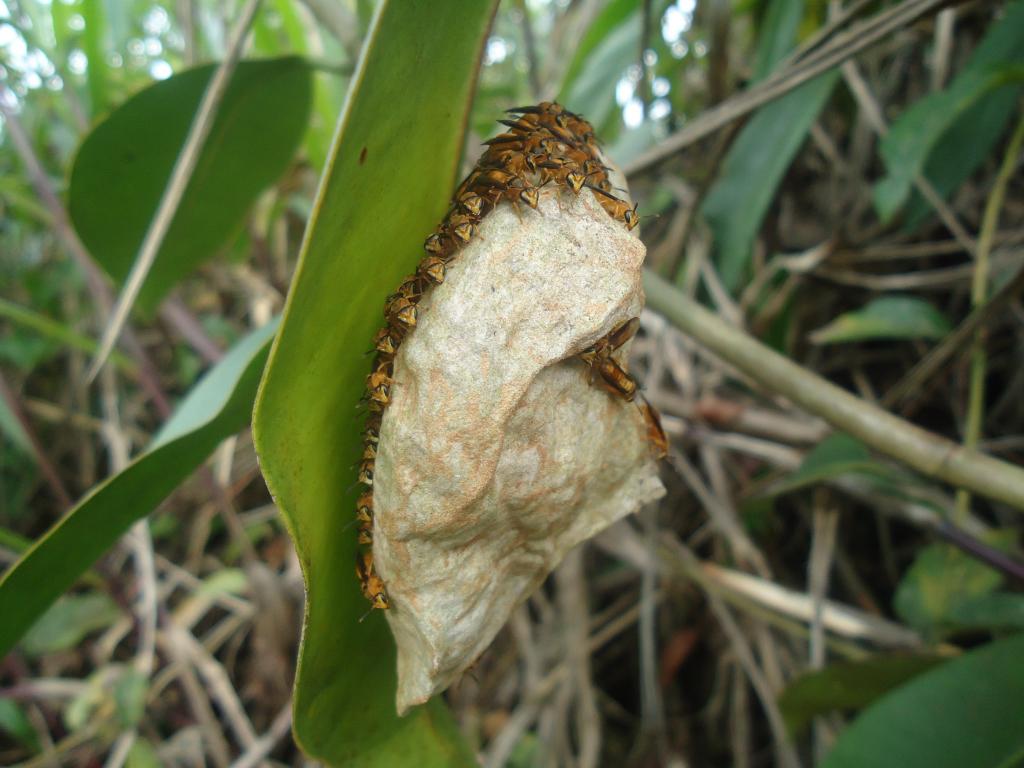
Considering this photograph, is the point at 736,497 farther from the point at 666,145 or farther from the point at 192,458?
the point at 192,458

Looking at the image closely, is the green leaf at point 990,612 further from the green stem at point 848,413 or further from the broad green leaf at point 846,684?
the green stem at point 848,413

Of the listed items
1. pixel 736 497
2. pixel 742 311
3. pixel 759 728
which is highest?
pixel 742 311

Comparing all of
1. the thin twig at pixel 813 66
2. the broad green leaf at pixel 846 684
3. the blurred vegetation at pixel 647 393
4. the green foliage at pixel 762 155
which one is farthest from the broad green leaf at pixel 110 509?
the green foliage at pixel 762 155

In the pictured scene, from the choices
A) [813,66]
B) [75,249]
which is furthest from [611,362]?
[75,249]

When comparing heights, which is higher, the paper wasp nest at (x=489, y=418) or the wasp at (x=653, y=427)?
the paper wasp nest at (x=489, y=418)

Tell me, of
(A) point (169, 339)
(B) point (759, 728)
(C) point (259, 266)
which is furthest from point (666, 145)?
(A) point (169, 339)

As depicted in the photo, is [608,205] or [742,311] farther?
[742,311]
